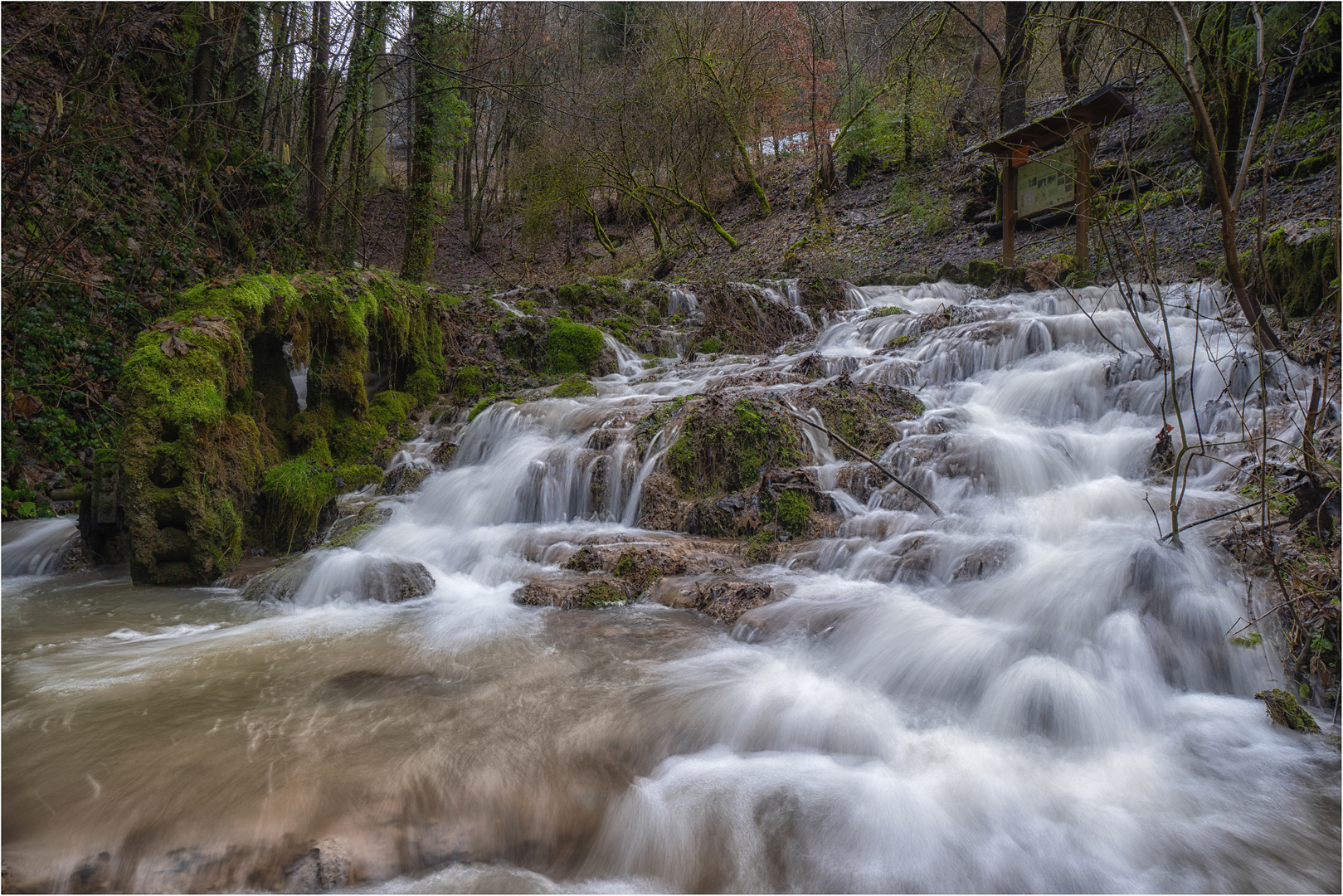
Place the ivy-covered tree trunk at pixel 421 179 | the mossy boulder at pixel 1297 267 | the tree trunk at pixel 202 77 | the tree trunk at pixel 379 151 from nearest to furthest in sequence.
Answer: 1. the mossy boulder at pixel 1297 267
2. the tree trunk at pixel 202 77
3. the ivy-covered tree trunk at pixel 421 179
4. the tree trunk at pixel 379 151

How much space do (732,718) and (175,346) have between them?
18.1 ft

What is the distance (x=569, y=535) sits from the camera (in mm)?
6215

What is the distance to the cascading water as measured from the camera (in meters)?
2.51

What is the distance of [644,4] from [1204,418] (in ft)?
83.2

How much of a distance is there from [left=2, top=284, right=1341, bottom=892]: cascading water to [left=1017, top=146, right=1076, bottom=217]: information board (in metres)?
5.46

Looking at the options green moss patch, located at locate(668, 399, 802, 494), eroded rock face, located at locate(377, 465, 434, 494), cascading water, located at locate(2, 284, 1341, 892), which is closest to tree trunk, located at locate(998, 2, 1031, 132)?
green moss patch, located at locate(668, 399, 802, 494)

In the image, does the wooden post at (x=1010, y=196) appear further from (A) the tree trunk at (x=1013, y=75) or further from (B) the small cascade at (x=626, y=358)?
(B) the small cascade at (x=626, y=358)

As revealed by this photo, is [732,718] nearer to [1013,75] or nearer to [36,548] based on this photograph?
[36,548]

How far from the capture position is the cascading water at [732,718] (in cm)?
251

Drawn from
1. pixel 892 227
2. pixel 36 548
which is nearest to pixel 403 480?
pixel 36 548

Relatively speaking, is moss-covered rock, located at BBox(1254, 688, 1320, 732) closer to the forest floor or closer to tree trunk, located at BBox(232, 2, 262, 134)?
the forest floor

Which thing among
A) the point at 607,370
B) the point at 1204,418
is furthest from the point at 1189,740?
the point at 607,370

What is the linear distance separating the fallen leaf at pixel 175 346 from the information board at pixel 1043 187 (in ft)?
37.2

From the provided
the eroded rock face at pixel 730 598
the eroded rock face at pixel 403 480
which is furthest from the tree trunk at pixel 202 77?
the eroded rock face at pixel 730 598
